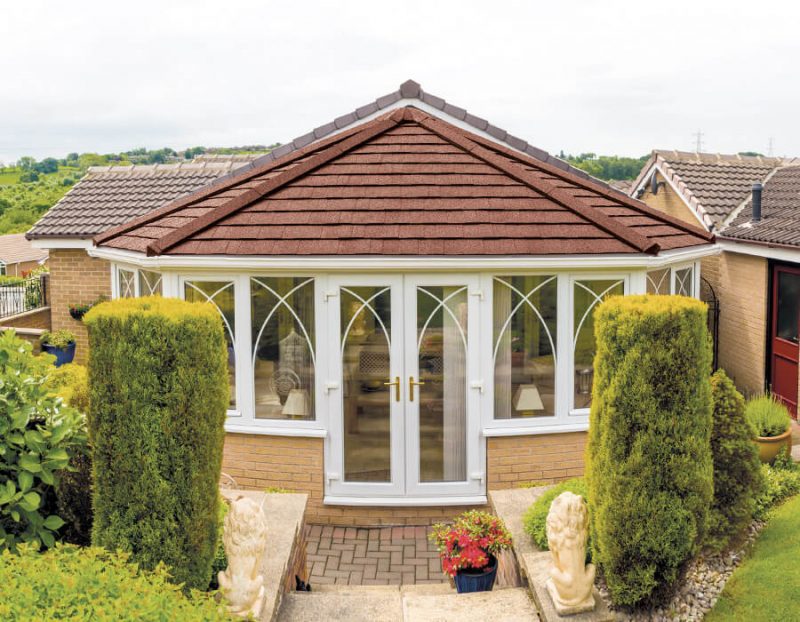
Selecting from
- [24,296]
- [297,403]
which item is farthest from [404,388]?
[24,296]

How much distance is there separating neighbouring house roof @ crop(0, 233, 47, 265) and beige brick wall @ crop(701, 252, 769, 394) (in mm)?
50141

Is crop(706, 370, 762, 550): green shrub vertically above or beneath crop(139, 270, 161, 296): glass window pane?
beneath

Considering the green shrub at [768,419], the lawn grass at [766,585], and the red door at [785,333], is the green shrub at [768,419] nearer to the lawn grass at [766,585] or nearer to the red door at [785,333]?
the lawn grass at [766,585]

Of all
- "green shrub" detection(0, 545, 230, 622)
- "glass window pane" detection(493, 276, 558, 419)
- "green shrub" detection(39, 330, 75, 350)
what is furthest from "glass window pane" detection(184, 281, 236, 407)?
"green shrub" detection(39, 330, 75, 350)

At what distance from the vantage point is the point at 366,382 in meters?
8.73

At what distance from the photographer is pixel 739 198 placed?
1759 cm

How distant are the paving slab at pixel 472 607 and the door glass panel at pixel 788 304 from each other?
997 cm

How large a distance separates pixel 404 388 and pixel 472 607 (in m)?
3.15

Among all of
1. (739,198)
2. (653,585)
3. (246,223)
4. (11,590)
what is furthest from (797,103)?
(11,590)

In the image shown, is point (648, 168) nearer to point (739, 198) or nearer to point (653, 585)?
point (739, 198)

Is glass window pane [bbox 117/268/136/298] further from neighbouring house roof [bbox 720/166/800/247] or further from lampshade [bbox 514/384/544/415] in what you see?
neighbouring house roof [bbox 720/166/800/247]

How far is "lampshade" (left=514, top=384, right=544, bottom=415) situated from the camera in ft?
29.1

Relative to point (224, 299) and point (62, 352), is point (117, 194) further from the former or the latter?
point (224, 299)

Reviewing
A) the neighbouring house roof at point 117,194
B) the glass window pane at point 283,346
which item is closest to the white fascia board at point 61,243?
the neighbouring house roof at point 117,194
